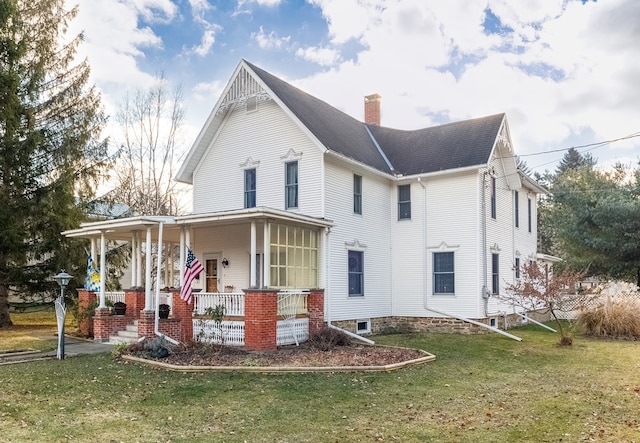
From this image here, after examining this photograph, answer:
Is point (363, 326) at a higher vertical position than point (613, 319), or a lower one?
lower

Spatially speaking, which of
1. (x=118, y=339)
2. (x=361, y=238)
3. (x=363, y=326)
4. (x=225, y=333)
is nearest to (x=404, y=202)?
(x=361, y=238)

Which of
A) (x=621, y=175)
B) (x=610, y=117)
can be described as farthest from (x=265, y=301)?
(x=621, y=175)

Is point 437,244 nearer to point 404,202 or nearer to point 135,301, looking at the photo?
point 404,202

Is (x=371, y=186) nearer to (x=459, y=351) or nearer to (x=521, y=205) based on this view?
(x=459, y=351)

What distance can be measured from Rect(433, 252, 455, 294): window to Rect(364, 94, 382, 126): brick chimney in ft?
Answer: 24.6

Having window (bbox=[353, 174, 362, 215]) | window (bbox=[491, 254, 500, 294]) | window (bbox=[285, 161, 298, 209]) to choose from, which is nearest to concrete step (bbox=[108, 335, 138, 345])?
window (bbox=[285, 161, 298, 209])

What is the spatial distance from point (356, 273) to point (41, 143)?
13081 millimetres

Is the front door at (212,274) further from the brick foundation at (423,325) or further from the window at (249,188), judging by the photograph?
the brick foundation at (423,325)

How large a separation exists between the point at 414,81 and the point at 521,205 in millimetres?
7545

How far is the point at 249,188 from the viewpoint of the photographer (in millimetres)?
17203

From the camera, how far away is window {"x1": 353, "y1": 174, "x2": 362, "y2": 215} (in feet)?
54.3

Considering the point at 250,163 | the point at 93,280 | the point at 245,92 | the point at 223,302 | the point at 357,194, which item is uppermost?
the point at 245,92

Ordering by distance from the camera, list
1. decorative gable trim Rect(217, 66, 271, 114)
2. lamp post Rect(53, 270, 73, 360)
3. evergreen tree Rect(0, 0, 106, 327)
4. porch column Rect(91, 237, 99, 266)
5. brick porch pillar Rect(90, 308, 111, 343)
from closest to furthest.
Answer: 1. lamp post Rect(53, 270, 73, 360)
2. brick porch pillar Rect(90, 308, 111, 343)
3. porch column Rect(91, 237, 99, 266)
4. decorative gable trim Rect(217, 66, 271, 114)
5. evergreen tree Rect(0, 0, 106, 327)

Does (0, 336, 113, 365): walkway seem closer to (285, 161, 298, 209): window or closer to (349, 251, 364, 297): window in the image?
(285, 161, 298, 209): window
